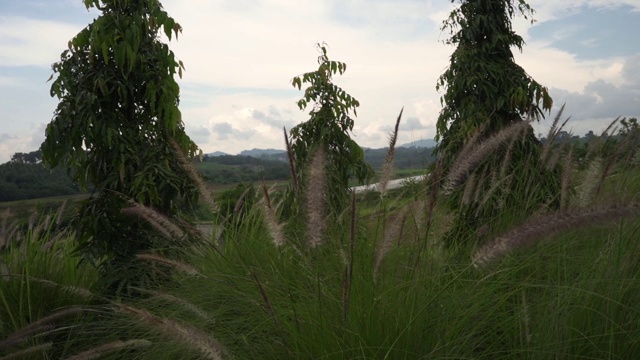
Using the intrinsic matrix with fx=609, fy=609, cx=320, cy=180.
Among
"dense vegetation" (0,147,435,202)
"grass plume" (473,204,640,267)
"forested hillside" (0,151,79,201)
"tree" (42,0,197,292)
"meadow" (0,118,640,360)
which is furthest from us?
"forested hillside" (0,151,79,201)

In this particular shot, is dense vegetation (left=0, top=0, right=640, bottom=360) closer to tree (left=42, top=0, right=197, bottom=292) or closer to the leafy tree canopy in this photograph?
tree (left=42, top=0, right=197, bottom=292)

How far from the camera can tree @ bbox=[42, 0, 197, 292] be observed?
4422 millimetres

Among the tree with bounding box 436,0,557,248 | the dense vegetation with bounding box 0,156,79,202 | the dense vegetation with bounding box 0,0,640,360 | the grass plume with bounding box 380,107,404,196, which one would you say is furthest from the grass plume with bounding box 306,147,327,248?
the tree with bounding box 436,0,557,248

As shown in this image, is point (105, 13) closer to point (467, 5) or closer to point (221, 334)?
point (221, 334)

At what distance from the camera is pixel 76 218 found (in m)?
4.57

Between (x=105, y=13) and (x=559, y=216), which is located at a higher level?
(x=105, y=13)

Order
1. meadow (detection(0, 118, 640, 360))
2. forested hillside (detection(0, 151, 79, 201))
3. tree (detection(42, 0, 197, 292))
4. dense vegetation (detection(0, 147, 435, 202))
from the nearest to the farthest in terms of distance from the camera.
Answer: meadow (detection(0, 118, 640, 360)) < dense vegetation (detection(0, 147, 435, 202)) < tree (detection(42, 0, 197, 292)) < forested hillside (detection(0, 151, 79, 201))

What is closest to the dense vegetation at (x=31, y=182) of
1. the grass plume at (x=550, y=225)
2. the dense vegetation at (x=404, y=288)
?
the dense vegetation at (x=404, y=288)

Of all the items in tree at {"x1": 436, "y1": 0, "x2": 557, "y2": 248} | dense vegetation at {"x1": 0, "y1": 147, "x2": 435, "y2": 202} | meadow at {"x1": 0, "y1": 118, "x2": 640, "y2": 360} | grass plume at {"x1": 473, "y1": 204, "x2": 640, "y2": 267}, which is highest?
tree at {"x1": 436, "y1": 0, "x2": 557, "y2": 248}

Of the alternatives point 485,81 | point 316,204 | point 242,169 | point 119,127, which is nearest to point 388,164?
point 316,204

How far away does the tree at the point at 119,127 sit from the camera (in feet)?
14.5

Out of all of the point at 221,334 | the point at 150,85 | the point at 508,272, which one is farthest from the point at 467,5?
the point at 221,334

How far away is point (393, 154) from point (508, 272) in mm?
981

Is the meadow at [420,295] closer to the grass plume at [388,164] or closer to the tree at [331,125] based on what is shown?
the grass plume at [388,164]
